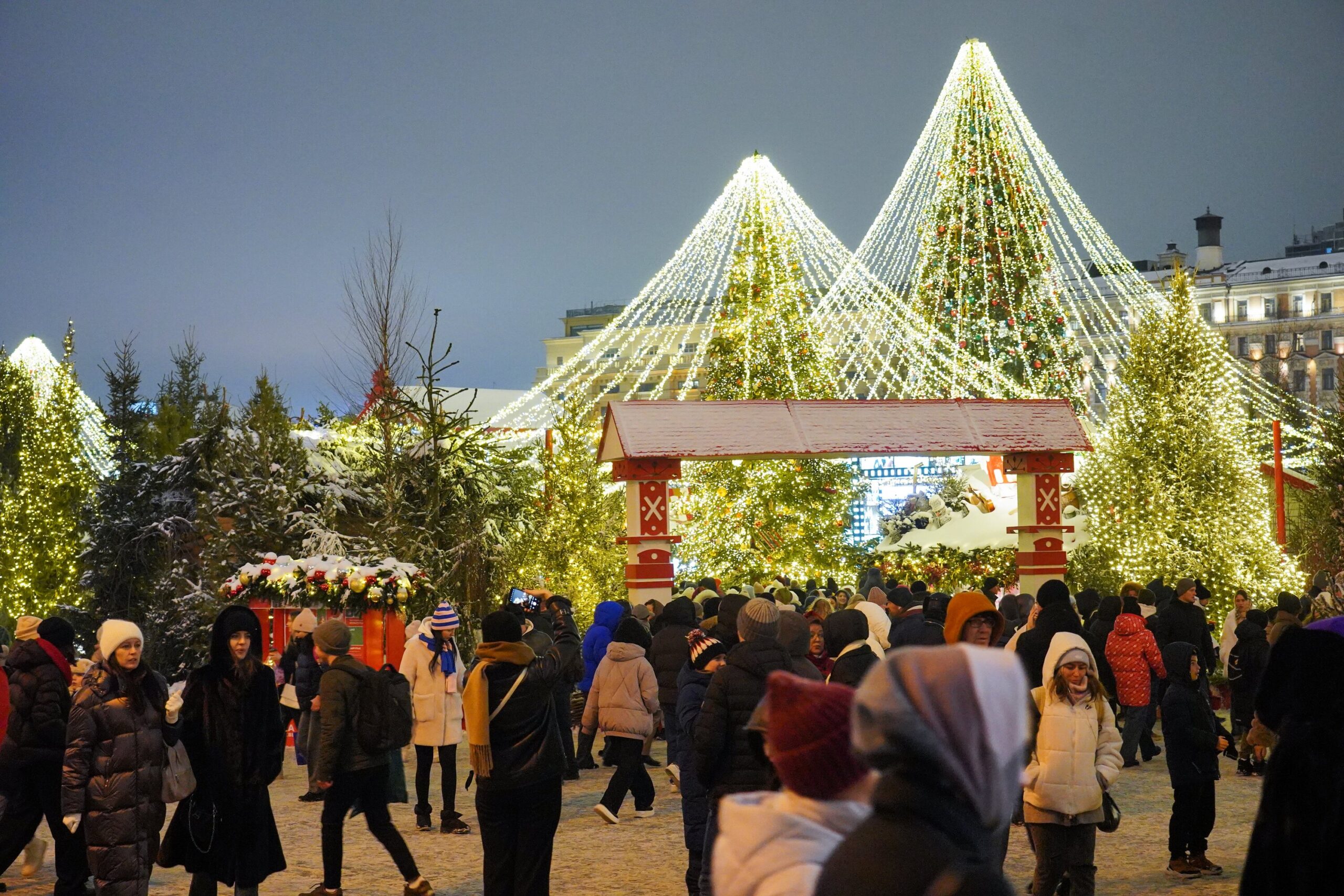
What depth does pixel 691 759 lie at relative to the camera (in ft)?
25.0

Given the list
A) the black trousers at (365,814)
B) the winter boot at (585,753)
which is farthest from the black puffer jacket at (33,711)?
the winter boot at (585,753)

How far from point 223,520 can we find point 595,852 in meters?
13.1

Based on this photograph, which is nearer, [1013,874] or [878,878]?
[878,878]

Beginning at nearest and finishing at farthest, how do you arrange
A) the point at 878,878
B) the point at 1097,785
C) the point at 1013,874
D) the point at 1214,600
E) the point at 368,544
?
the point at 878,878 < the point at 1097,785 < the point at 1013,874 < the point at 368,544 < the point at 1214,600

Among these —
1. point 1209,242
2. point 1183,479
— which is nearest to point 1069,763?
point 1183,479

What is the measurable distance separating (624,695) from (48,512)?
3222 centimetres

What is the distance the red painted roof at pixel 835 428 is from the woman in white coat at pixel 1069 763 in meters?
11.6

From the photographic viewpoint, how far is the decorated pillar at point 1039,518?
20.4 meters

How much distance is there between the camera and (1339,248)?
89625mm

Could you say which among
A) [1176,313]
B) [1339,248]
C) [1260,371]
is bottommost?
[1176,313]

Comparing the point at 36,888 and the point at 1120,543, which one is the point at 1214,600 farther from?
the point at 36,888

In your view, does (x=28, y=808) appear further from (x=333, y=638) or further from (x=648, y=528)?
(x=648, y=528)

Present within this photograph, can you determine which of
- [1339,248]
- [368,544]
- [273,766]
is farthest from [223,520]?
[1339,248]

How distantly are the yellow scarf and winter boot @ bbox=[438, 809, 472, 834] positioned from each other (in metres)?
3.73
